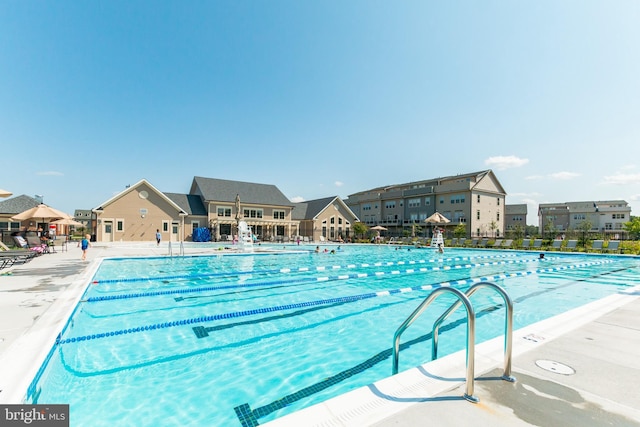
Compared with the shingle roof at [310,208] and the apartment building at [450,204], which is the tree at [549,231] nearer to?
the apartment building at [450,204]

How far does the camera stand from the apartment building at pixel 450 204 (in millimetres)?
43625

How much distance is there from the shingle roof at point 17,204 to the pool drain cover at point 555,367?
150 feet

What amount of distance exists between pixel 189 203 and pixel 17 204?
718 inches

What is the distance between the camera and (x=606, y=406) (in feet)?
7.48

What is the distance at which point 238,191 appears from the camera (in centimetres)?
4069

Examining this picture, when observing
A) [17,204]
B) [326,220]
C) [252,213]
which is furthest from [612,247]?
[17,204]

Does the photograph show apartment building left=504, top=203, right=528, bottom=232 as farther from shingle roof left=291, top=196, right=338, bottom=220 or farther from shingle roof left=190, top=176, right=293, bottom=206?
shingle roof left=190, top=176, right=293, bottom=206

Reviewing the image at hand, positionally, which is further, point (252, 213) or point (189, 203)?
point (252, 213)

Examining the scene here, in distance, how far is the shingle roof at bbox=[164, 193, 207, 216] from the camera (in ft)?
122

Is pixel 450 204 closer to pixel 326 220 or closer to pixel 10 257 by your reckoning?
pixel 326 220

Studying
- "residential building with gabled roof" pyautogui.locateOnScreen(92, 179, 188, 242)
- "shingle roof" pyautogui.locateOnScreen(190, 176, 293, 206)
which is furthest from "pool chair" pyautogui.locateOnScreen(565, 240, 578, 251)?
"residential building with gabled roof" pyautogui.locateOnScreen(92, 179, 188, 242)

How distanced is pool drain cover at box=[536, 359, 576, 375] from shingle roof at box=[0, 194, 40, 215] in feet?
150

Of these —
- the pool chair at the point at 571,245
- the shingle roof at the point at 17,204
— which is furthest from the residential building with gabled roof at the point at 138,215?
the pool chair at the point at 571,245

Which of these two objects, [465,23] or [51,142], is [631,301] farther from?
[51,142]
